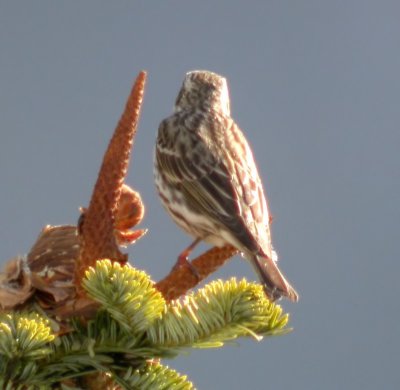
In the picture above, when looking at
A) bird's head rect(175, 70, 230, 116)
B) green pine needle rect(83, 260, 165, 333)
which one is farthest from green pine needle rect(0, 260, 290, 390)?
bird's head rect(175, 70, 230, 116)

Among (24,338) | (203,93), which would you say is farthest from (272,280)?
(203,93)

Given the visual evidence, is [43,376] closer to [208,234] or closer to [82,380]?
[82,380]

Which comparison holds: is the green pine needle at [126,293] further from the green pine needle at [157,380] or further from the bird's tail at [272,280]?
the bird's tail at [272,280]

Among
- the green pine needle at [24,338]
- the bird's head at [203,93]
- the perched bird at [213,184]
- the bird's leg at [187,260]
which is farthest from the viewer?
the bird's head at [203,93]

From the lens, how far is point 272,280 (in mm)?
2779

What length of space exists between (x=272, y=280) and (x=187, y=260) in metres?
0.77

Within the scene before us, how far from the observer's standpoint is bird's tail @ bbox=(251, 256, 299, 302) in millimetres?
2637

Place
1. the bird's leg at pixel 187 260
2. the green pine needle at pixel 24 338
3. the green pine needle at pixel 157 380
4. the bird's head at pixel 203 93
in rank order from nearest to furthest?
the green pine needle at pixel 24 338 < the green pine needle at pixel 157 380 < the bird's leg at pixel 187 260 < the bird's head at pixel 203 93

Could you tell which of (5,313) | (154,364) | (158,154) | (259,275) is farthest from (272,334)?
(158,154)

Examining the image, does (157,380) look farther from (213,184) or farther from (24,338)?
(213,184)

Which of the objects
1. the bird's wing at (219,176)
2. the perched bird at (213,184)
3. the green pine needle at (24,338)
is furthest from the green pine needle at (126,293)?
the bird's wing at (219,176)

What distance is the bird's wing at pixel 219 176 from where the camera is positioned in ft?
10.9

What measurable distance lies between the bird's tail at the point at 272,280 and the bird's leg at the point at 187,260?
0.75 ft

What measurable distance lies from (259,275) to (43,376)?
60.8 inches
